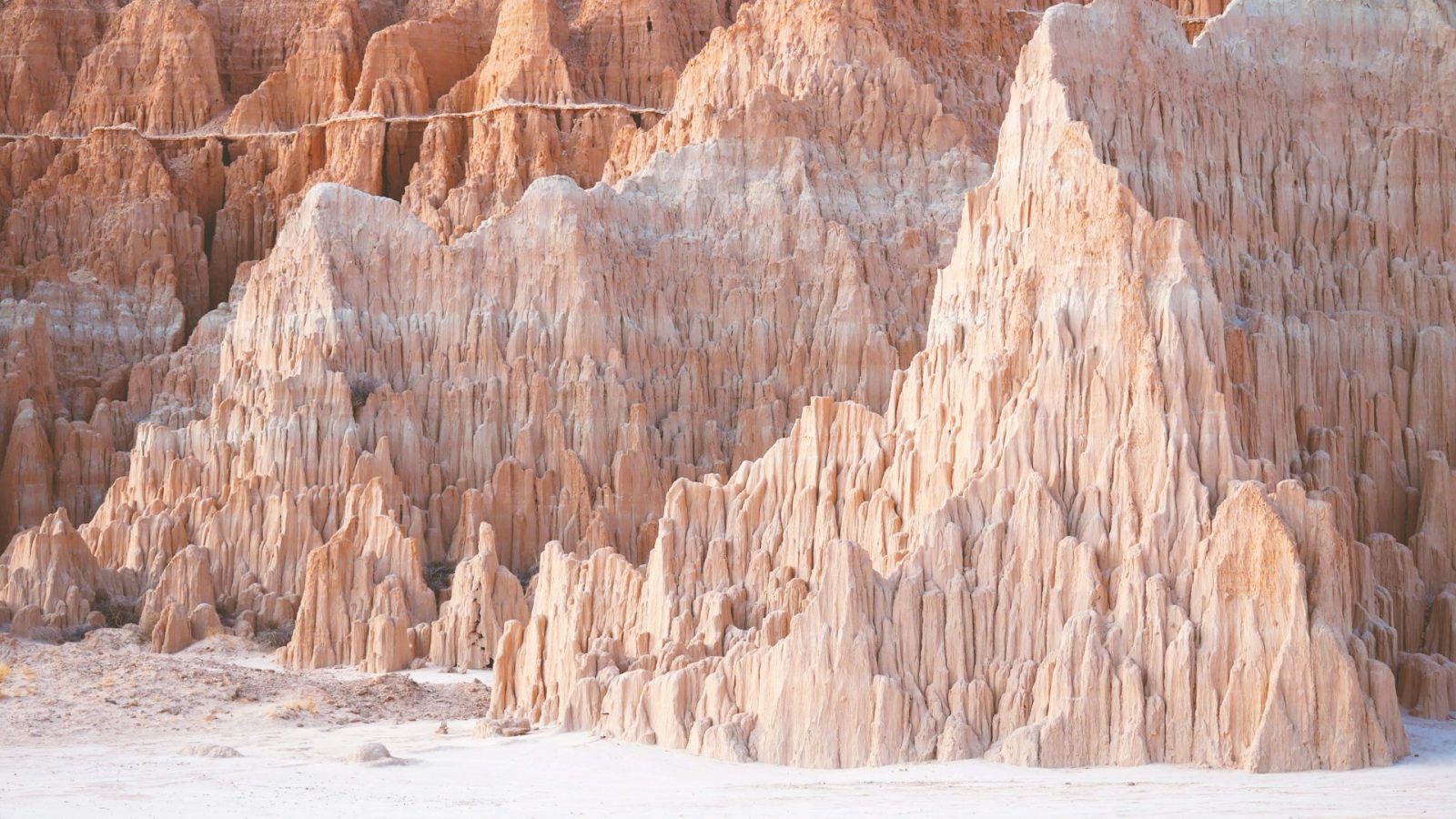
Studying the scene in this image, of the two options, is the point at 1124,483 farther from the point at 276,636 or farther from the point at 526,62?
the point at 526,62

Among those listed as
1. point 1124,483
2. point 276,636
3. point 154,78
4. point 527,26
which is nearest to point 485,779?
point 1124,483

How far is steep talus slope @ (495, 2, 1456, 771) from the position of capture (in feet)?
102

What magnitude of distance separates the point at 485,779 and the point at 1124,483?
10340 mm

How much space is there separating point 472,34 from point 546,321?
25524 mm

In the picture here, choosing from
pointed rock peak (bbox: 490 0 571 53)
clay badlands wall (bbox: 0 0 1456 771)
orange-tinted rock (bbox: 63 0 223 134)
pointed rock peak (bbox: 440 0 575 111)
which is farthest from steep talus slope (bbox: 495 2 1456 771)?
orange-tinted rock (bbox: 63 0 223 134)

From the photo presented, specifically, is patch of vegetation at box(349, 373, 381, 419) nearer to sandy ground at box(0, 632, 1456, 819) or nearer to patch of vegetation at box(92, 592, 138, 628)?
patch of vegetation at box(92, 592, 138, 628)

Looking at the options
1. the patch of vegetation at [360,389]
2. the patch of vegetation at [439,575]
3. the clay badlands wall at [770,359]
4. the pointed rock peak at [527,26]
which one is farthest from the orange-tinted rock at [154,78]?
the patch of vegetation at [439,575]

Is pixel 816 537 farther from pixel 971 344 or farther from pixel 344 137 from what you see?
pixel 344 137

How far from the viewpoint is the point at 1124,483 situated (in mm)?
32750

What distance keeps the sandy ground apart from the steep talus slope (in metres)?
0.95

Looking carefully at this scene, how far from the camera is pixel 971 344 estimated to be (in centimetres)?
3600

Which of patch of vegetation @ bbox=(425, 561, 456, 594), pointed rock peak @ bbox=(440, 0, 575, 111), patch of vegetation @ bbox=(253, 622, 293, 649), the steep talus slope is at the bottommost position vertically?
patch of vegetation @ bbox=(253, 622, 293, 649)

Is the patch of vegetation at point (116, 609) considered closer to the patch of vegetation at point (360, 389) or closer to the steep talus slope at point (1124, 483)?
the patch of vegetation at point (360, 389)

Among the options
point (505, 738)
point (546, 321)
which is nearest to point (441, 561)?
point (546, 321)
